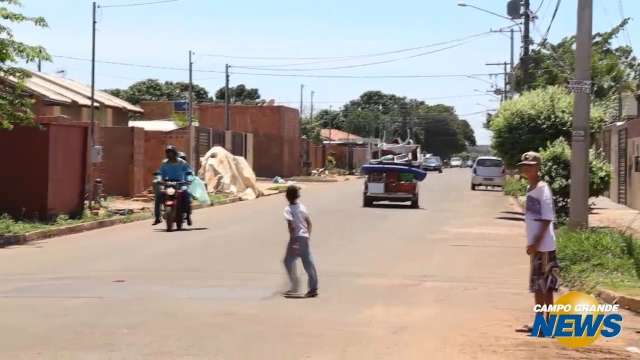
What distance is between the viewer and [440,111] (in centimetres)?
15250

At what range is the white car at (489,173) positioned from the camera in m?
48.8

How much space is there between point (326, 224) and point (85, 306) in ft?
43.0

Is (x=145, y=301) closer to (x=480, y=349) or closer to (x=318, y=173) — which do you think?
(x=480, y=349)

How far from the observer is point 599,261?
43.0 feet

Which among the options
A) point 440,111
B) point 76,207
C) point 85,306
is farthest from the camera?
point 440,111

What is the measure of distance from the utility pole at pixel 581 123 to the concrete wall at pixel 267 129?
4935cm

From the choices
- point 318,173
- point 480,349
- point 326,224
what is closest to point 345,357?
point 480,349

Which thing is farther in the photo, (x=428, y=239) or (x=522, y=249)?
(x=428, y=239)

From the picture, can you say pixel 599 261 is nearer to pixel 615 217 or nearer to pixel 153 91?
pixel 615 217

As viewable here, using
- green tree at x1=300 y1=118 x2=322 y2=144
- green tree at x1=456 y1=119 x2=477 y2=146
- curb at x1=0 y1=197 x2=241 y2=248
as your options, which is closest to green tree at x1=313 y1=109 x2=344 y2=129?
green tree at x1=456 y1=119 x2=477 y2=146

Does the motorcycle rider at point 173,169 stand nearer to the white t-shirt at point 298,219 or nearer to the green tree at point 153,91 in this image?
the white t-shirt at point 298,219

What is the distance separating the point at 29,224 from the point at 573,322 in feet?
46.5

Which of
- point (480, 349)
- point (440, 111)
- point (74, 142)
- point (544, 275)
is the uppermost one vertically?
point (440, 111)

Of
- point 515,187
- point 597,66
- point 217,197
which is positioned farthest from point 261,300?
point 597,66
